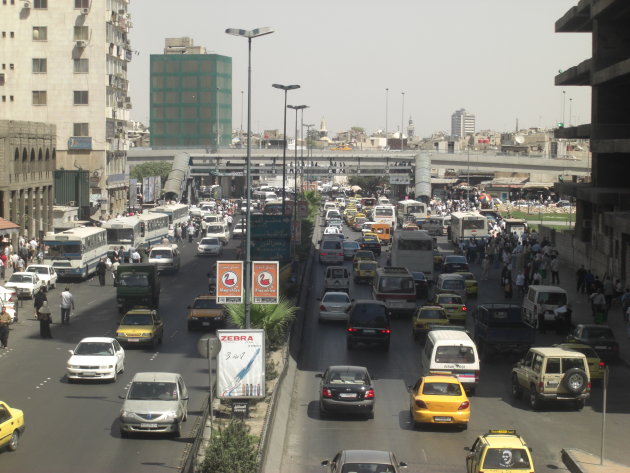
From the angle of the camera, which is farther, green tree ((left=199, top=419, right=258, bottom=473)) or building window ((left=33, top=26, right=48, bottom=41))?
building window ((left=33, top=26, right=48, bottom=41))

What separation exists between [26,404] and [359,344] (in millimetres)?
12615

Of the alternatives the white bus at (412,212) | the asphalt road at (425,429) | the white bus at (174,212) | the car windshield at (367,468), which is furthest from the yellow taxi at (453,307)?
the white bus at (412,212)

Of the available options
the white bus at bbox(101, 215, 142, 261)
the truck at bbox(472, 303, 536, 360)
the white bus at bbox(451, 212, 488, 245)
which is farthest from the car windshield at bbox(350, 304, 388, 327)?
the white bus at bbox(451, 212, 488, 245)

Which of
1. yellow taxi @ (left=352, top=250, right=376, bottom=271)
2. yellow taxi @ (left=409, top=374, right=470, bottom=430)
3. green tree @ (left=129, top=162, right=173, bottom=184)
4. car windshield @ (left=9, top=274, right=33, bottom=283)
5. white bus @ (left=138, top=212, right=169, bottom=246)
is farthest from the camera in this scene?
green tree @ (left=129, top=162, right=173, bottom=184)

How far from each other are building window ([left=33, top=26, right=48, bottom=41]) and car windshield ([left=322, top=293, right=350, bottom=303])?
60.4 m

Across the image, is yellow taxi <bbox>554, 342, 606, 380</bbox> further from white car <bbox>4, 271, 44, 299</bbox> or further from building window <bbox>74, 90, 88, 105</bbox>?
building window <bbox>74, 90, 88, 105</bbox>

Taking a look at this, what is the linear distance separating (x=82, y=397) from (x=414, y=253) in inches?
1170

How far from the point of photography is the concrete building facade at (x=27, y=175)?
67.2m

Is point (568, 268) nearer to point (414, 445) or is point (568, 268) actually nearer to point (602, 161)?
point (602, 161)

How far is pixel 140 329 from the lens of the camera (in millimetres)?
34938

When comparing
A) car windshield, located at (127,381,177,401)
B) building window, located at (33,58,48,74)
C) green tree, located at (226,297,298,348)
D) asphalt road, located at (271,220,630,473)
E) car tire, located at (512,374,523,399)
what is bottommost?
asphalt road, located at (271,220,630,473)

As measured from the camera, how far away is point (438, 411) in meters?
24.0

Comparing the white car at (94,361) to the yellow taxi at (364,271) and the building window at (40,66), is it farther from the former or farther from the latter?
the building window at (40,66)

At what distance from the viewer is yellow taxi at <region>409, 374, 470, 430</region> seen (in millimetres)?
23906
